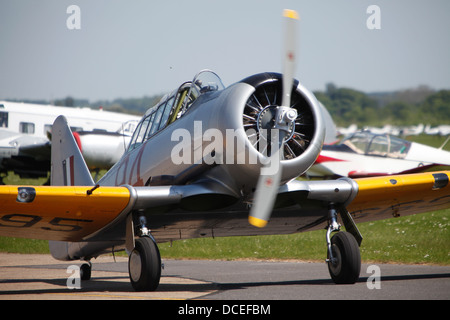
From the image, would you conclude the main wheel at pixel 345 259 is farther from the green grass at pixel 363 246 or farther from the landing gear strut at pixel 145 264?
the green grass at pixel 363 246

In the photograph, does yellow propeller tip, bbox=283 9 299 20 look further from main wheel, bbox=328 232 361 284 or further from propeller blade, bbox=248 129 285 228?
main wheel, bbox=328 232 361 284

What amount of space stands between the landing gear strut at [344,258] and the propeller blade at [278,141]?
42.7 inches

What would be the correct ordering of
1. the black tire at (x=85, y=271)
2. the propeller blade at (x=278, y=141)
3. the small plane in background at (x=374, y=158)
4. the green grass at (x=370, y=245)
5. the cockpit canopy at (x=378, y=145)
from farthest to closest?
the cockpit canopy at (x=378, y=145)
the small plane in background at (x=374, y=158)
the green grass at (x=370, y=245)
the black tire at (x=85, y=271)
the propeller blade at (x=278, y=141)

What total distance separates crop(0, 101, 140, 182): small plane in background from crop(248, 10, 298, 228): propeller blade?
16.0 metres

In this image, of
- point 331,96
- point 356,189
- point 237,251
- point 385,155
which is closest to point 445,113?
point 331,96

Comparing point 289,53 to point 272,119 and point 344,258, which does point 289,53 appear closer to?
point 272,119

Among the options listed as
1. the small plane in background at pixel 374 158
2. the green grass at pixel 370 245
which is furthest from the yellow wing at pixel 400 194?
the small plane in background at pixel 374 158

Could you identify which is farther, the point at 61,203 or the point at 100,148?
the point at 100,148

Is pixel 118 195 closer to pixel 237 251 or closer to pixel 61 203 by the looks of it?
pixel 61 203

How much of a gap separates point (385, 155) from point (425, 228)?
24.1ft

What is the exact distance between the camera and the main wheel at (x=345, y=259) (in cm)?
775

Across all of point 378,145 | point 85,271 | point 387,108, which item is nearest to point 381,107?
point 387,108

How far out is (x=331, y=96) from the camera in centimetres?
7150
